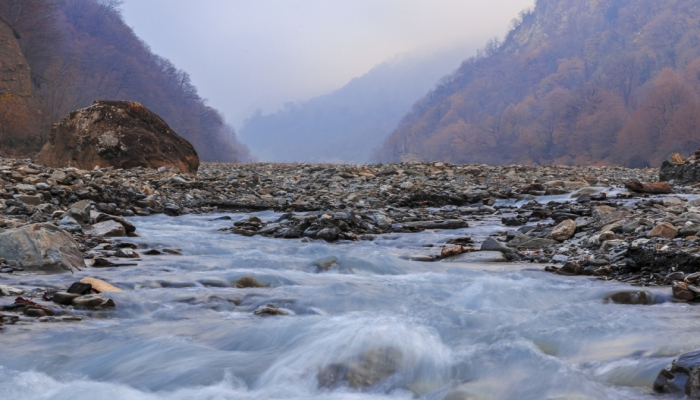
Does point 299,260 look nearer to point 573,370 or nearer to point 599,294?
point 599,294

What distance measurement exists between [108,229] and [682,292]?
6014 mm

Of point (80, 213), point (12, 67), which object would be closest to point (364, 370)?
point (80, 213)

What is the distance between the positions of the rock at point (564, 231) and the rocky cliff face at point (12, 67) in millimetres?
34013

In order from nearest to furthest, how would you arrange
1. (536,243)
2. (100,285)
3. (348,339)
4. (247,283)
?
(348,339)
(100,285)
(247,283)
(536,243)

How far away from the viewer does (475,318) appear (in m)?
4.03

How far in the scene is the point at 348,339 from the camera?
3506 mm

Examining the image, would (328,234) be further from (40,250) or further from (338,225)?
(40,250)

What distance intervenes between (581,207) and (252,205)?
5731 mm

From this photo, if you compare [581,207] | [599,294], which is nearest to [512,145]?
[581,207]

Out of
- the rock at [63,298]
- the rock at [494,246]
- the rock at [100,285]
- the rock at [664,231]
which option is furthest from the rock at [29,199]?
the rock at [664,231]

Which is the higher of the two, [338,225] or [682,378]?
[338,225]

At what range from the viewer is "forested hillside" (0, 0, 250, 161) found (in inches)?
1174

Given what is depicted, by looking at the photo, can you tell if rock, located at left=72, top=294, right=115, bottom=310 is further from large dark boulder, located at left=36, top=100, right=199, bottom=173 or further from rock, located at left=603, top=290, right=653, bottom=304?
large dark boulder, located at left=36, top=100, right=199, bottom=173

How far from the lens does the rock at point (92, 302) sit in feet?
12.8
